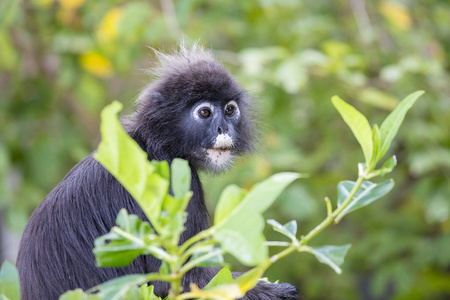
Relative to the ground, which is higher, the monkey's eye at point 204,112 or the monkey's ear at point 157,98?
the monkey's ear at point 157,98

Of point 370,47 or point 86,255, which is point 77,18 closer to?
point 370,47

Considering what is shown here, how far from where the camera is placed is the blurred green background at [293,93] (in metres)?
5.61

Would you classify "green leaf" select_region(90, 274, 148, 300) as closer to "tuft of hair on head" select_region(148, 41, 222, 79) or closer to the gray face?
the gray face

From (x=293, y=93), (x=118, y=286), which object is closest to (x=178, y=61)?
(x=118, y=286)

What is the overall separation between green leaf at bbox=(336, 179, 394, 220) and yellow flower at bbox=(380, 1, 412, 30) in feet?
16.3

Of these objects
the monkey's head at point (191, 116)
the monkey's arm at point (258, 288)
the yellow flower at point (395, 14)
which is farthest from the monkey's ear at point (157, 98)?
the yellow flower at point (395, 14)

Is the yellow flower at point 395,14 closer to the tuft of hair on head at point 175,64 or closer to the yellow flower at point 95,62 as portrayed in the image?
the yellow flower at point 95,62

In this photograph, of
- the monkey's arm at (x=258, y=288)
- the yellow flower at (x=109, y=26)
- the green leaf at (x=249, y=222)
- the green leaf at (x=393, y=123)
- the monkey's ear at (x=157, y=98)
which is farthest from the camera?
the yellow flower at (x=109, y=26)

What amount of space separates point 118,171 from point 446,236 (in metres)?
5.42

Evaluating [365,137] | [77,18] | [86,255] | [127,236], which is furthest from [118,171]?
[77,18]

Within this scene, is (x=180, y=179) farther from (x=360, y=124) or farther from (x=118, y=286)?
(x=360, y=124)

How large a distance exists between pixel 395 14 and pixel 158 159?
4.19 metres

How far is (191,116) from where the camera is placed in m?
3.24

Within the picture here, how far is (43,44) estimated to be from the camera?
721 centimetres
